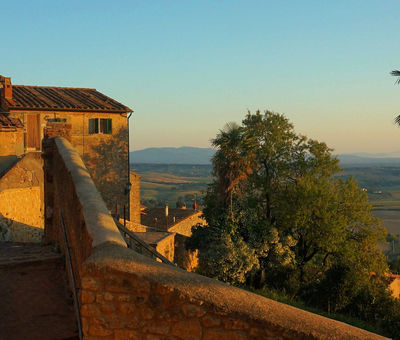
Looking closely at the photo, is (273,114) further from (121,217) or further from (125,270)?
(125,270)

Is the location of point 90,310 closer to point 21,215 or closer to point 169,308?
point 169,308

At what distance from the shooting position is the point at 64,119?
26031mm

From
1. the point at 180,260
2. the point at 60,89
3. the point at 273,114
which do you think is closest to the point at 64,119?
the point at 60,89

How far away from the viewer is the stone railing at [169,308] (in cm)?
326

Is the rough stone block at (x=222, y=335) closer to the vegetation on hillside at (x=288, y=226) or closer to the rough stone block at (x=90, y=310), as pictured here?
the rough stone block at (x=90, y=310)

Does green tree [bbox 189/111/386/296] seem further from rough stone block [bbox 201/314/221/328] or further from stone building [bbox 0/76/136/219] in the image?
rough stone block [bbox 201/314/221/328]

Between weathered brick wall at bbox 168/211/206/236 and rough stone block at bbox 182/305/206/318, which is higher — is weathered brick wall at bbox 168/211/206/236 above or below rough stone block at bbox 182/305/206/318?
below

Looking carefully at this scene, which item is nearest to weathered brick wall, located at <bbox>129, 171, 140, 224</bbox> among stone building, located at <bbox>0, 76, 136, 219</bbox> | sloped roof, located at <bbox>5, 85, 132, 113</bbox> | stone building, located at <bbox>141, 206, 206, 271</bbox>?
stone building, located at <bbox>0, 76, 136, 219</bbox>

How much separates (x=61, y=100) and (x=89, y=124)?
2455 mm

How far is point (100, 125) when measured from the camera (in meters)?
27.3

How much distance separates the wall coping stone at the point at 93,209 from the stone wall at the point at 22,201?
7.15m

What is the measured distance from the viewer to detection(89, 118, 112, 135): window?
88.8ft

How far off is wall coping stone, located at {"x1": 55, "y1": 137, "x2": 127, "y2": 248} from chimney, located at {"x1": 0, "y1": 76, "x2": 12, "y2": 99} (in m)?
20.6

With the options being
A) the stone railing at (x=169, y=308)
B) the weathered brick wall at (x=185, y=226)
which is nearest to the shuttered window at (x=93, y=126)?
the weathered brick wall at (x=185, y=226)
